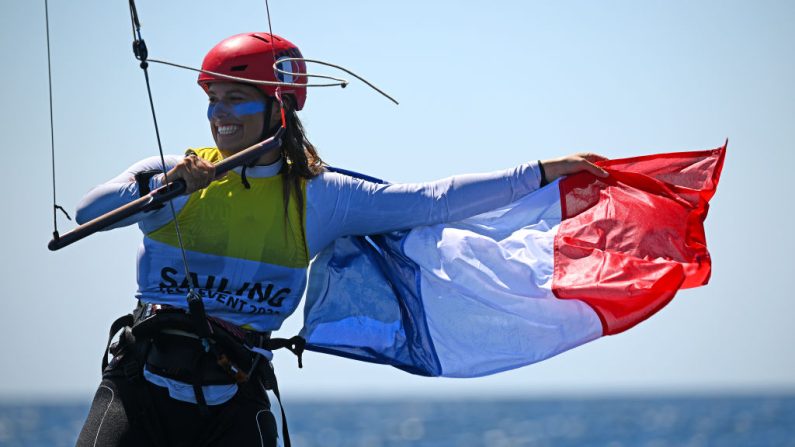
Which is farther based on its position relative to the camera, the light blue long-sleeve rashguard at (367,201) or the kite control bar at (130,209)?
the light blue long-sleeve rashguard at (367,201)

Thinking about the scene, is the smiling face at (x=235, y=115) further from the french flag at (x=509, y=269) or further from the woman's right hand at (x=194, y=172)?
the french flag at (x=509, y=269)

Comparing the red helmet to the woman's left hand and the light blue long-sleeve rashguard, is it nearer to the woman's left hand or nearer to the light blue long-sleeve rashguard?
the light blue long-sleeve rashguard

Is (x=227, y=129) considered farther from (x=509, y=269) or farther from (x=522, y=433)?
(x=522, y=433)

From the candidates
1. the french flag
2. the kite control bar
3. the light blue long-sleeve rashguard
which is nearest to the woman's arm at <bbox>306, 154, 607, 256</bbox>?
the light blue long-sleeve rashguard

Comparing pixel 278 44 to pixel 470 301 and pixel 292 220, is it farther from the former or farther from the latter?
pixel 470 301

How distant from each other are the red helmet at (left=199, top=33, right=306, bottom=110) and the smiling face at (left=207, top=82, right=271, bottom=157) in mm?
53

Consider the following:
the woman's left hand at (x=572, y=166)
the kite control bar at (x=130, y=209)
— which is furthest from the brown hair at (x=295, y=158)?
the woman's left hand at (x=572, y=166)

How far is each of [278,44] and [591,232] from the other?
195 centimetres

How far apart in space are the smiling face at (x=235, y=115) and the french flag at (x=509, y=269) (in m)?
0.92

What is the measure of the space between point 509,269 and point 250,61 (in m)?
1.82

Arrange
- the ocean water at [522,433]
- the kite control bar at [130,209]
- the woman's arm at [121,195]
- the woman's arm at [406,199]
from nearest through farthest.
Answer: the kite control bar at [130,209]
the woman's arm at [121,195]
the woman's arm at [406,199]
the ocean water at [522,433]

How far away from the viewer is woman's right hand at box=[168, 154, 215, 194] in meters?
6.03

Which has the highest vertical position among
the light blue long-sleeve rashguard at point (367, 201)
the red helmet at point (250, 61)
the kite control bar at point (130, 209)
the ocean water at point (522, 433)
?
the red helmet at point (250, 61)

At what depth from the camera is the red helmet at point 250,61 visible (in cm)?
666
